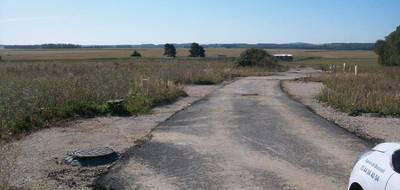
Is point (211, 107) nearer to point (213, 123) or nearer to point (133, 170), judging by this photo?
point (213, 123)

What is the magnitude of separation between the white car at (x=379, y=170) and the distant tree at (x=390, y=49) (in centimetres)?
6645

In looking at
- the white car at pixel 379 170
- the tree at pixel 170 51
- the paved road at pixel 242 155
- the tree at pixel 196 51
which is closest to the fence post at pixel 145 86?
the paved road at pixel 242 155

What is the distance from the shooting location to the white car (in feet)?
14.8

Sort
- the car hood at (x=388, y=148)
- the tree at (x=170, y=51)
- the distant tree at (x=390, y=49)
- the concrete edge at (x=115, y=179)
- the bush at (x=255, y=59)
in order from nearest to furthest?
the car hood at (x=388, y=148)
the concrete edge at (x=115, y=179)
the bush at (x=255, y=59)
the distant tree at (x=390, y=49)
the tree at (x=170, y=51)

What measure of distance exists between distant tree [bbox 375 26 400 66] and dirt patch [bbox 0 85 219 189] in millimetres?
56798

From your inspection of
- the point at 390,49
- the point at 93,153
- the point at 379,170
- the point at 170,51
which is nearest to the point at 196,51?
the point at 170,51

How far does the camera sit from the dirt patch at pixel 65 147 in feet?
26.8

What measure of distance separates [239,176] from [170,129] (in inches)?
209

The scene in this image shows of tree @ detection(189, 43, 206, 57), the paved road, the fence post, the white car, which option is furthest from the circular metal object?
tree @ detection(189, 43, 206, 57)

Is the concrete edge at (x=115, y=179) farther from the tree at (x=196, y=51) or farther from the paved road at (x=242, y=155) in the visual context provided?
the tree at (x=196, y=51)

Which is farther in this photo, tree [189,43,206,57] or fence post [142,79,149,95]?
tree [189,43,206,57]

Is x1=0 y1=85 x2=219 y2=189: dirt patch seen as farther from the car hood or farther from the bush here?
the bush

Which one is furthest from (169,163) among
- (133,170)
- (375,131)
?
(375,131)

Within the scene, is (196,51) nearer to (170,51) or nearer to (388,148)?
(170,51)
